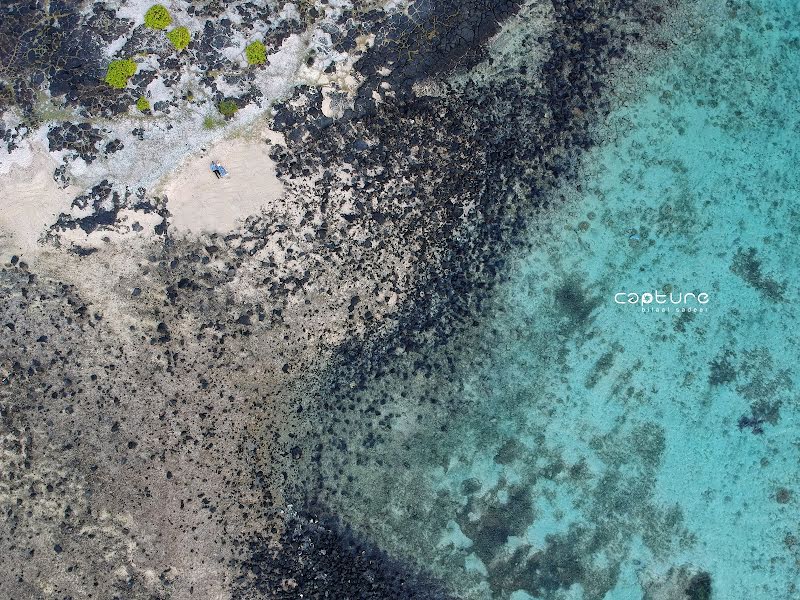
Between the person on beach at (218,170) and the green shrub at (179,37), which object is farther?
the green shrub at (179,37)

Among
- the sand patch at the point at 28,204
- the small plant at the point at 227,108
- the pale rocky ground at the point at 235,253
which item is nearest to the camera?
the pale rocky ground at the point at 235,253

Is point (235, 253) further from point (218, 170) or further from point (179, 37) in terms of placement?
point (179, 37)

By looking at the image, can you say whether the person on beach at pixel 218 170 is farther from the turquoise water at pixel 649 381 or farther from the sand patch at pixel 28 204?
the turquoise water at pixel 649 381

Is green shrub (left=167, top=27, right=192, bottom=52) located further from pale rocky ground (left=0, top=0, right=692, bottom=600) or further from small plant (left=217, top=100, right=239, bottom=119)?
small plant (left=217, top=100, right=239, bottom=119)

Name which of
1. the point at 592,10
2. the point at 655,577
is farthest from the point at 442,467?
the point at 592,10

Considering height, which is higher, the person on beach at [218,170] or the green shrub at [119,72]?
the green shrub at [119,72]

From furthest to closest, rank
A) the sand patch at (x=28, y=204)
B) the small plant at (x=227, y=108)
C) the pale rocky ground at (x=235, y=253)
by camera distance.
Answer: the small plant at (x=227, y=108)
the sand patch at (x=28, y=204)
the pale rocky ground at (x=235, y=253)

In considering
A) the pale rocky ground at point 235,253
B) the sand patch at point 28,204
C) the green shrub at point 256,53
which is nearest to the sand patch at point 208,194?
the pale rocky ground at point 235,253
